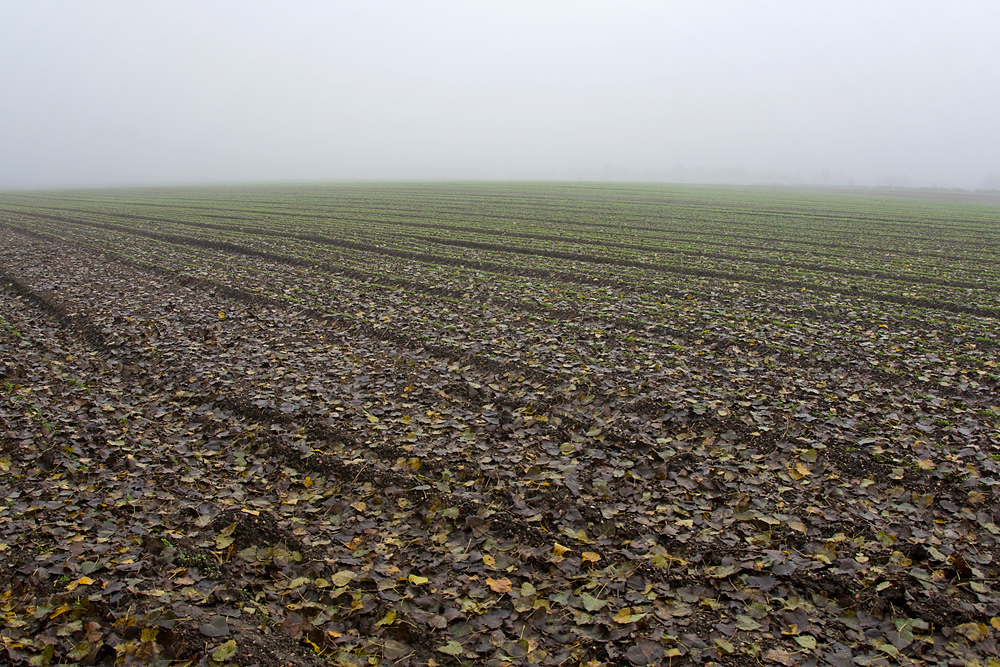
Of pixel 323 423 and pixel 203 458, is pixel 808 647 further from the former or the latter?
pixel 203 458

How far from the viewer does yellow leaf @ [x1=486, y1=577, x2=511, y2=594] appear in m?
4.84

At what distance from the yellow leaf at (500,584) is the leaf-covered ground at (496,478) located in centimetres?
2

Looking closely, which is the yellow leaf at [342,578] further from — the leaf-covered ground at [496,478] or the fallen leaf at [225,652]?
the fallen leaf at [225,652]

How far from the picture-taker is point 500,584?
491cm

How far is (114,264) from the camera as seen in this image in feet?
60.1

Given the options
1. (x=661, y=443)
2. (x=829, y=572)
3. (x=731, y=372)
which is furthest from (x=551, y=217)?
(x=829, y=572)

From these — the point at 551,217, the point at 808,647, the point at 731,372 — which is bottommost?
the point at 808,647

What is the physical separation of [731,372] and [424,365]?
16.2ft

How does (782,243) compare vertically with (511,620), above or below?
above

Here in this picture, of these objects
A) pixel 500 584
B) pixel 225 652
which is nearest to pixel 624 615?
pixel 500 584

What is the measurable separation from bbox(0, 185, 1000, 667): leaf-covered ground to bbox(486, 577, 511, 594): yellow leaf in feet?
0.06

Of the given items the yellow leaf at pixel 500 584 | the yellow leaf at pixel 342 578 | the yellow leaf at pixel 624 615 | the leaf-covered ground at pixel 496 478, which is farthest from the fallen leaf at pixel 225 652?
the yellow leaf at pixel 624 615

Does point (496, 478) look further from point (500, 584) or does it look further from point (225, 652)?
point (225, 652)

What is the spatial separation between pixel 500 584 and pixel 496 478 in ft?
5.25
